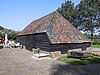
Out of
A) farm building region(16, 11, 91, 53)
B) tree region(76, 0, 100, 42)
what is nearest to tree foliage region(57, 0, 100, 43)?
tree region(76, 0, 100, 42)

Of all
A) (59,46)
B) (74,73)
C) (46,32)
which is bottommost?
(74,73)

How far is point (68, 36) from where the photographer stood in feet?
73.5

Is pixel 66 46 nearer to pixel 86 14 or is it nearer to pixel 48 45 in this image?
pixel 48 45

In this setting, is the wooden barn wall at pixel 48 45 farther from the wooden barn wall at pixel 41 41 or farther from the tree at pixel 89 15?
the tree at pixel 89 15

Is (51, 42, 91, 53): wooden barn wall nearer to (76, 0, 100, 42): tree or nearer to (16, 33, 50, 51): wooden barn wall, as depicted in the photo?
→ (16, 33, 50, 51): wooden barn wall

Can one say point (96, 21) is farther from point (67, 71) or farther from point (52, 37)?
point (67, 71)

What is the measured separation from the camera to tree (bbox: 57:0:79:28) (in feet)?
173

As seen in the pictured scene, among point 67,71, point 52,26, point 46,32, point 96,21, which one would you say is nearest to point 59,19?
point 52,26

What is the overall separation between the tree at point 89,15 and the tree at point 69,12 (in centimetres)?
184

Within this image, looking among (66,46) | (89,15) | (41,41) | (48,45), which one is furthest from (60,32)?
(89,15)

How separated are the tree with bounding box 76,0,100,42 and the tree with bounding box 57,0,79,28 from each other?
1.84 meters

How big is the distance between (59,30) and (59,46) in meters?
3.10

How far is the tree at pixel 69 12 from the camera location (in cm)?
5259

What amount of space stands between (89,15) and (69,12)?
285 inches
